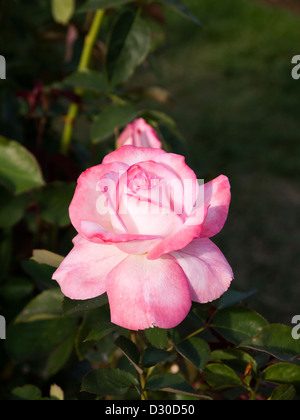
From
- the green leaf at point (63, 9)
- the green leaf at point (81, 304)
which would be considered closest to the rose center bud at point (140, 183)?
the green leaf at point (81, 304)

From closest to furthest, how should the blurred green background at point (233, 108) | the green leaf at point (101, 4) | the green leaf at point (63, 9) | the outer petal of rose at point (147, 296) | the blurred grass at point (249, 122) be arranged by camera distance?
the outer petal of rose at point (147, 296)
the green leaf at point (101, 4)
the green leaf at point (63, 9)
the blurred green background at point (233, 108)
the blurred grass at point (249, 122)

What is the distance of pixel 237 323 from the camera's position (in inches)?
28.1

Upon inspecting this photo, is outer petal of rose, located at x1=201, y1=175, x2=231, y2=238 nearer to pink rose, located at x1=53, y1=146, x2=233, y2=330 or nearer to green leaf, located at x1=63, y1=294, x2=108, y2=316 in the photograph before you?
pink rose, located at x1=53, y1=146, x2=233, y2=330

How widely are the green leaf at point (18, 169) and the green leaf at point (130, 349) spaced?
0.37 metres

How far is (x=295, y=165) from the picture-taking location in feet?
10.5

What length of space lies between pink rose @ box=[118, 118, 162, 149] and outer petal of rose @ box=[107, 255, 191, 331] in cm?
22

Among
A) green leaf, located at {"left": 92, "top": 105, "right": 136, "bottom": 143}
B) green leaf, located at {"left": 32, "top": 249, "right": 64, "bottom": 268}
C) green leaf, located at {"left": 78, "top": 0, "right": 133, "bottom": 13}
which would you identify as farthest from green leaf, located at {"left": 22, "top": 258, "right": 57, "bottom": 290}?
green leaf, located at {"left": 78, "top": 0, "right": 133, "bottom": 13}

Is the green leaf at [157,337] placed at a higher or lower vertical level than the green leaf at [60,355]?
higher

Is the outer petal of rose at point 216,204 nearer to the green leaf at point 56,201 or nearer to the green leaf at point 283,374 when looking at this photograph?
the green leaf at point 283,374

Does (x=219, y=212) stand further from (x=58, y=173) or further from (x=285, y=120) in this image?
(x=285, y=120)

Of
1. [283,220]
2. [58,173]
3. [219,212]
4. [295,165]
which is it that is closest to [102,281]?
[219,212]

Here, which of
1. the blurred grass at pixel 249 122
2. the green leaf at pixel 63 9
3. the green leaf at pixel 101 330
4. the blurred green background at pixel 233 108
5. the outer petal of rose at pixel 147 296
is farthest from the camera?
the blurred grass at pixel 249 122

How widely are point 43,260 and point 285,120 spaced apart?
129 inches

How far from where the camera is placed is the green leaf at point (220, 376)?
68cm
